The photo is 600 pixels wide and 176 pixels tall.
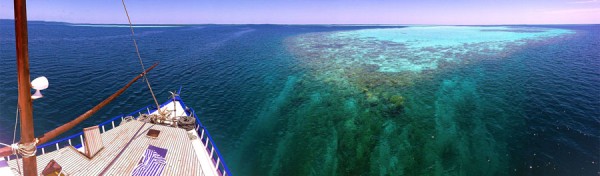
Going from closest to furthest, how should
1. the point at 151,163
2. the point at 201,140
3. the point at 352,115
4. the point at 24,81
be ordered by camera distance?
the point at 24,81
the point at 151,163
the point at 201,140
the point at 352,115

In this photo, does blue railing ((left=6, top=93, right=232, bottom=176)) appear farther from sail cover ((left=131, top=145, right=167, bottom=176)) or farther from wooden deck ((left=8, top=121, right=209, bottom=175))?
sail cover ((left=131, top=145, right=167, bottom=176))

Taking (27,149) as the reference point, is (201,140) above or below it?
below

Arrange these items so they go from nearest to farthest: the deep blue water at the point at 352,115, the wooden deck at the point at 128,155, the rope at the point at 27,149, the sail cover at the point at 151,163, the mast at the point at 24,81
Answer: the mast at the point at 24,81 → the rope at the point at 27,149 → the wooden deck at the point at 128,155 → the sail cover at the point at 151,163 → the deep blue water at the point at 352,115

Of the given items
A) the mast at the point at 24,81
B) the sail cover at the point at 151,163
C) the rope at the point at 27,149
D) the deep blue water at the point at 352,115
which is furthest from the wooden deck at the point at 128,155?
the rope at the point at 27,149

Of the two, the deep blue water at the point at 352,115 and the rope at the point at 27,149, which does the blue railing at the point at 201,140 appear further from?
the rope at the point at 27,149

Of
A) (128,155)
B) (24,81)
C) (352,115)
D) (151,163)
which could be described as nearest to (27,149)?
(24,81)

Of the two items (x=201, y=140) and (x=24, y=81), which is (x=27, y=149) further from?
(x=201, y=140)

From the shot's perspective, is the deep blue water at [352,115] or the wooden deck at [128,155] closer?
the wooden deck at [128,155]
